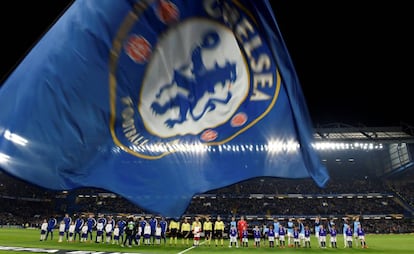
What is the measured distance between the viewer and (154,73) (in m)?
6.58

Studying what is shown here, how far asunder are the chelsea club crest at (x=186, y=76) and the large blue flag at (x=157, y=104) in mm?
21

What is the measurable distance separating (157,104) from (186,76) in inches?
36.7

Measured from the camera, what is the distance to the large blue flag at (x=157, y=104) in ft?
16.3

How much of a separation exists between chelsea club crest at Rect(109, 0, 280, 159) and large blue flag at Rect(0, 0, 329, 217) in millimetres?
21

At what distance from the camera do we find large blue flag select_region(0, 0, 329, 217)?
4.96 metres

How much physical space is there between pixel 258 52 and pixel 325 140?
1330 inches

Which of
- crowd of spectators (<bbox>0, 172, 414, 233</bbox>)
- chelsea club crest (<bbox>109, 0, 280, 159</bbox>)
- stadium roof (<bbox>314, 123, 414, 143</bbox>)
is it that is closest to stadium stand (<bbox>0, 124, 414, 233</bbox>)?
crowd of spectators (<bbox>0, 172, 414, 233</bbox>)

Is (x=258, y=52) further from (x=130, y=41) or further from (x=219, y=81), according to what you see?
(x=130, y=41)

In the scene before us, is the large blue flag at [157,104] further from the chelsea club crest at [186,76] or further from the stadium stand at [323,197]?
the stadium stand at [323,197]

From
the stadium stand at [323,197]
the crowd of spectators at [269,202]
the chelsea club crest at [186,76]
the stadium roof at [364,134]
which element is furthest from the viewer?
the crowd of spectators at [269,202]

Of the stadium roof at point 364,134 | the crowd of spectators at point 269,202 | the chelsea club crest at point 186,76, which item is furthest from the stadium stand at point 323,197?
the chelsea club crest at point 186,76

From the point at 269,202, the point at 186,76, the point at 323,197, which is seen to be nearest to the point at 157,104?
the point at 186,76

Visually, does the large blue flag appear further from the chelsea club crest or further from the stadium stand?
the stadium stand

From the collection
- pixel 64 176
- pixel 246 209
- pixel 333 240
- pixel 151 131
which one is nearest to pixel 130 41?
pixel 151 131
